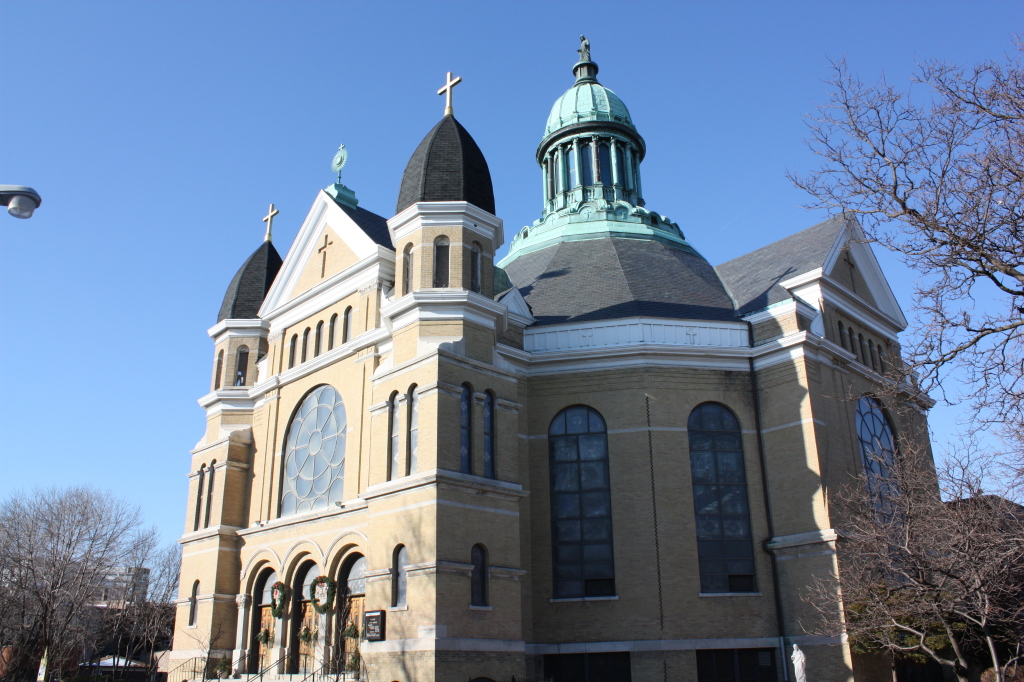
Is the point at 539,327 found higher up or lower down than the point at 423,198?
lower down

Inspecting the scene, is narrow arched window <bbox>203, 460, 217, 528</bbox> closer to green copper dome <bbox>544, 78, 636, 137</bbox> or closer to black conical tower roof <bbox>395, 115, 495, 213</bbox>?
black conical tower roof <bbox>395, 115, 495, 213</bbox>

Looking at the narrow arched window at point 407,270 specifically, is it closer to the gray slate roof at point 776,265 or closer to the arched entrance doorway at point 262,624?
the arched entrance doorway at point 262,624

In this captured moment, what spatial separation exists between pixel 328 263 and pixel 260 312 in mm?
3946

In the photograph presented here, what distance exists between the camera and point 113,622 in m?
50.1

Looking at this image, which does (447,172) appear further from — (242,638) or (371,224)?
(242,638)

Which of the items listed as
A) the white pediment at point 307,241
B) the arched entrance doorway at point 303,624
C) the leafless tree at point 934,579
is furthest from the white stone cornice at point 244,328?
the leafless tree at point 934,579

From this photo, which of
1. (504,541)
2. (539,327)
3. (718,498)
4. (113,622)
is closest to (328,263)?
(539,327)

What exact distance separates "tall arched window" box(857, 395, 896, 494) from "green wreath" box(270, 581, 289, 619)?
16187mm

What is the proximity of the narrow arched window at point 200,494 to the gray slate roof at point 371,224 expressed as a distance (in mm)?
9601

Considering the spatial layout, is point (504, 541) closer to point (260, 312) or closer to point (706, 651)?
point (706, 651)

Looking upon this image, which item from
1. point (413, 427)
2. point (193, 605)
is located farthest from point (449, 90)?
point (193, 605)

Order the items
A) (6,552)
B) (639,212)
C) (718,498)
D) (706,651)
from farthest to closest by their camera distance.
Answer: (6,552) → (639,212) → (718,498) → (706,651)

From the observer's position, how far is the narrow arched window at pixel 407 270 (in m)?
22.3

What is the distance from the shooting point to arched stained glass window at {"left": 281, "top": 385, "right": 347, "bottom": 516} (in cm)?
2388
